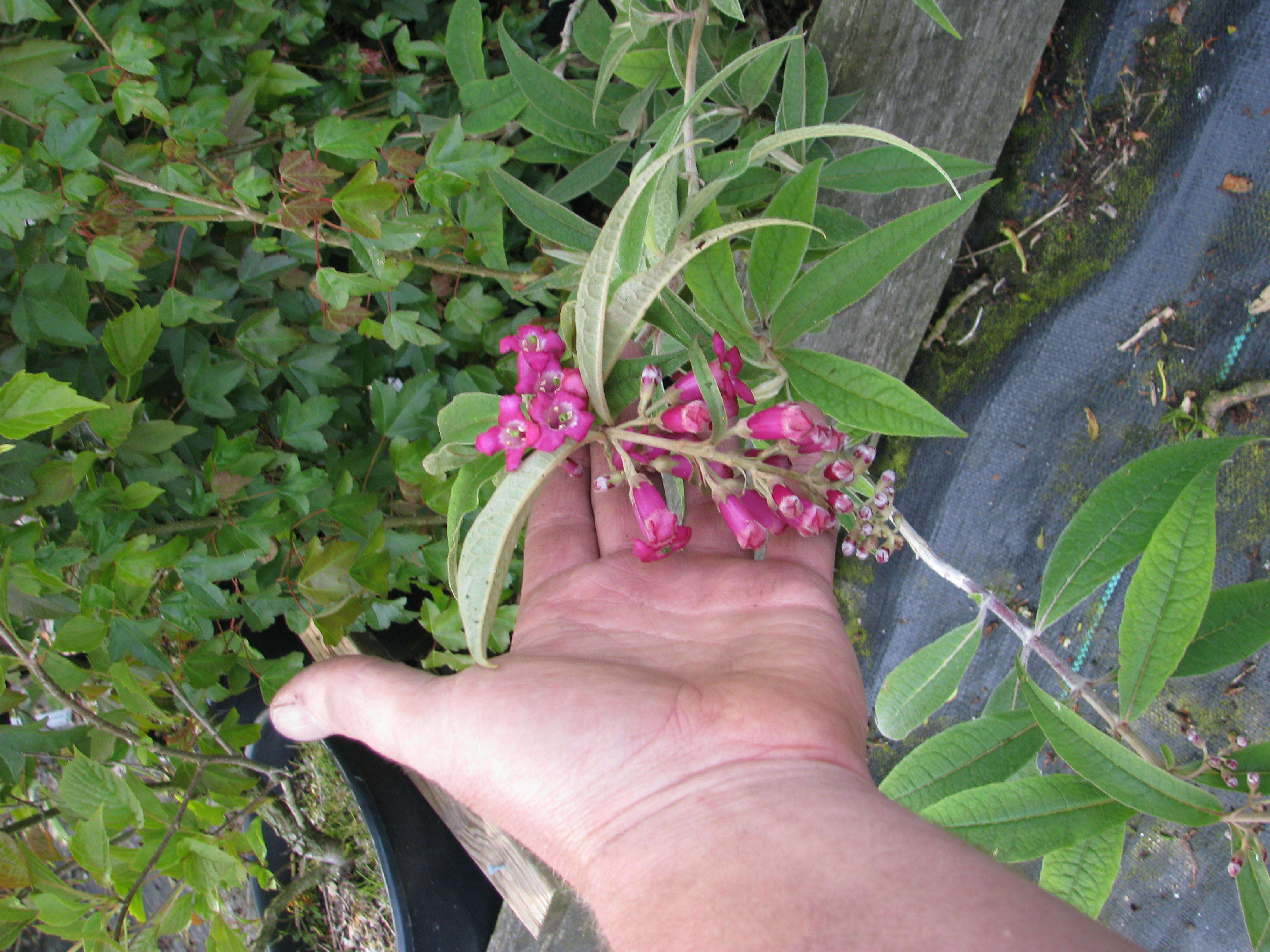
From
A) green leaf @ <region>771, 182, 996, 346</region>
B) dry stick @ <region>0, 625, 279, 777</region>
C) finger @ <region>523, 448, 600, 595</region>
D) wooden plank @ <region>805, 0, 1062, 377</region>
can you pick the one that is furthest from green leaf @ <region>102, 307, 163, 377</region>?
wooden plank @ <region>805, 0, 1062, 377</region>

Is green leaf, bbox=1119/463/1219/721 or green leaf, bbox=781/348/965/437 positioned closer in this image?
green leaf, bbox=781/348/965/437

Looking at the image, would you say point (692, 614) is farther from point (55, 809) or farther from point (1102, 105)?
point (1102, 105)

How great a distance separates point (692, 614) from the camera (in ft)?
4.51

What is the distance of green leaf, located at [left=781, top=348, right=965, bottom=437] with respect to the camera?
1022 millimetres

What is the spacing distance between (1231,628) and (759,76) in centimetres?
132

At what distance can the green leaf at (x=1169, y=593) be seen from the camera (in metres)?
1.13

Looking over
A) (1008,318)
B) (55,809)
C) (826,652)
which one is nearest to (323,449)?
(55,809)

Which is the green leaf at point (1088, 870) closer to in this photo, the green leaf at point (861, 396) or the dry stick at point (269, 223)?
the green leaf at point (861, 396)

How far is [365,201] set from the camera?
1409 mm

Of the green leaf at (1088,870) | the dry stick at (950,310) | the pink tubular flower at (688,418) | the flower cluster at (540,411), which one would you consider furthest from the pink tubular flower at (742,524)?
A: the dry stick at (950,310)

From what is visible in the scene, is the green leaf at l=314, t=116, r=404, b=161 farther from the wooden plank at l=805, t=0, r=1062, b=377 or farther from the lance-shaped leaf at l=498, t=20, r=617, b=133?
the wooden plank at l=805, t=0, r=1062, b=377

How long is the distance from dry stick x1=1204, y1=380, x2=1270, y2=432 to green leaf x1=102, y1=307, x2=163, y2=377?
8.41 feet

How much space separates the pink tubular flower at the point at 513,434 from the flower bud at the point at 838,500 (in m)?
0.40

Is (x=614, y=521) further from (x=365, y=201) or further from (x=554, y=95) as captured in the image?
(x=554, y=95)
